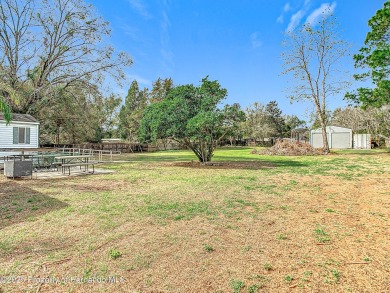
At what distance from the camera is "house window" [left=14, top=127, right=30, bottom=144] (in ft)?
50.3

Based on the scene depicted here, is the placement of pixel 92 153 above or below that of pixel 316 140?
below

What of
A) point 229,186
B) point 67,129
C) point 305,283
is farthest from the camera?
point 67,129

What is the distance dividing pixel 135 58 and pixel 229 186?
16901mm

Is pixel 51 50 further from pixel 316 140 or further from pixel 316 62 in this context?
pixel 316 140

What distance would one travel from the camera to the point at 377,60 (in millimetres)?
15766

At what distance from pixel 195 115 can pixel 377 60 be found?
13.2 m

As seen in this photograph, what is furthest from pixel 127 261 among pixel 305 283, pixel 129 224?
pixel 305 283

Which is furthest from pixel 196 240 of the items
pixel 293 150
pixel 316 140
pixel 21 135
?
pixel 316 140

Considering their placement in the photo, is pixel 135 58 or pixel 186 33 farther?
pixel 135 58

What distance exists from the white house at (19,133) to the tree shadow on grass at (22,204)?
973cm

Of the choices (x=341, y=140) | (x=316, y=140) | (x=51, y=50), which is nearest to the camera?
(x=51, y=50)

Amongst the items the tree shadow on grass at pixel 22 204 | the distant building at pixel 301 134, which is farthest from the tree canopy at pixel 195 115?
the distant building at pixel 301 134

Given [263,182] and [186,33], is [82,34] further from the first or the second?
[263,182]

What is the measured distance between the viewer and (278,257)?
2992 mm
